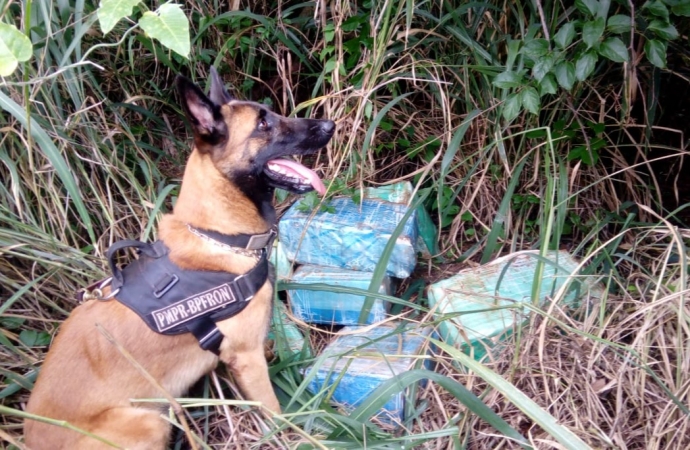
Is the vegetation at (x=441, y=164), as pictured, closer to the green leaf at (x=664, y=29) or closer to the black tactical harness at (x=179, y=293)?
the green leaf at (x=664, y=29)

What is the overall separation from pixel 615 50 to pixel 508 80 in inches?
15.5

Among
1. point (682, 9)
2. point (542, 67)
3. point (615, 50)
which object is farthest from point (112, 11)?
point (682, 9)

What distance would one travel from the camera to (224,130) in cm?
204

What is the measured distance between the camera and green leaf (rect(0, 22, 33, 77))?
1126 millimetres

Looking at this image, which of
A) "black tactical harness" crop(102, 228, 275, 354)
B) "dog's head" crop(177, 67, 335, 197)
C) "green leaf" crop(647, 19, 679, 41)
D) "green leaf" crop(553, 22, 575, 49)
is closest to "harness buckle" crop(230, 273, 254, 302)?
"black tactical harness" crop(102, 228, 275, 354)

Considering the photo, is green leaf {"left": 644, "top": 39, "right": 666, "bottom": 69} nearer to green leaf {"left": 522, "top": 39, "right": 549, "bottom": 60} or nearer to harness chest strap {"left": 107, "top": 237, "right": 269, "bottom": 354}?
green leaf {"left": 522, "top": 39, "right": 549, "bottom": 60}

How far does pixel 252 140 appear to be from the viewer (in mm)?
2088

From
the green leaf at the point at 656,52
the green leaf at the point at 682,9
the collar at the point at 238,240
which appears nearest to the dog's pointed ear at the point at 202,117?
the collar at the point at 238,240

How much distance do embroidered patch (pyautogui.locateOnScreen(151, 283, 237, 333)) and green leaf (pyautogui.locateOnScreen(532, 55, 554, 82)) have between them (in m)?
1.35

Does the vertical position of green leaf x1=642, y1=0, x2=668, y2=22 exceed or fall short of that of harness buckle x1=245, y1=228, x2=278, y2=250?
it exceeds it

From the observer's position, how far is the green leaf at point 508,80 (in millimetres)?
2236

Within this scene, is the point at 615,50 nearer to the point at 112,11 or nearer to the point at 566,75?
the point at 566,75

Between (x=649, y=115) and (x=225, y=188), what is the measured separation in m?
1.91

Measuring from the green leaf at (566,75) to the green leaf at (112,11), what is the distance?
4.83 ft
